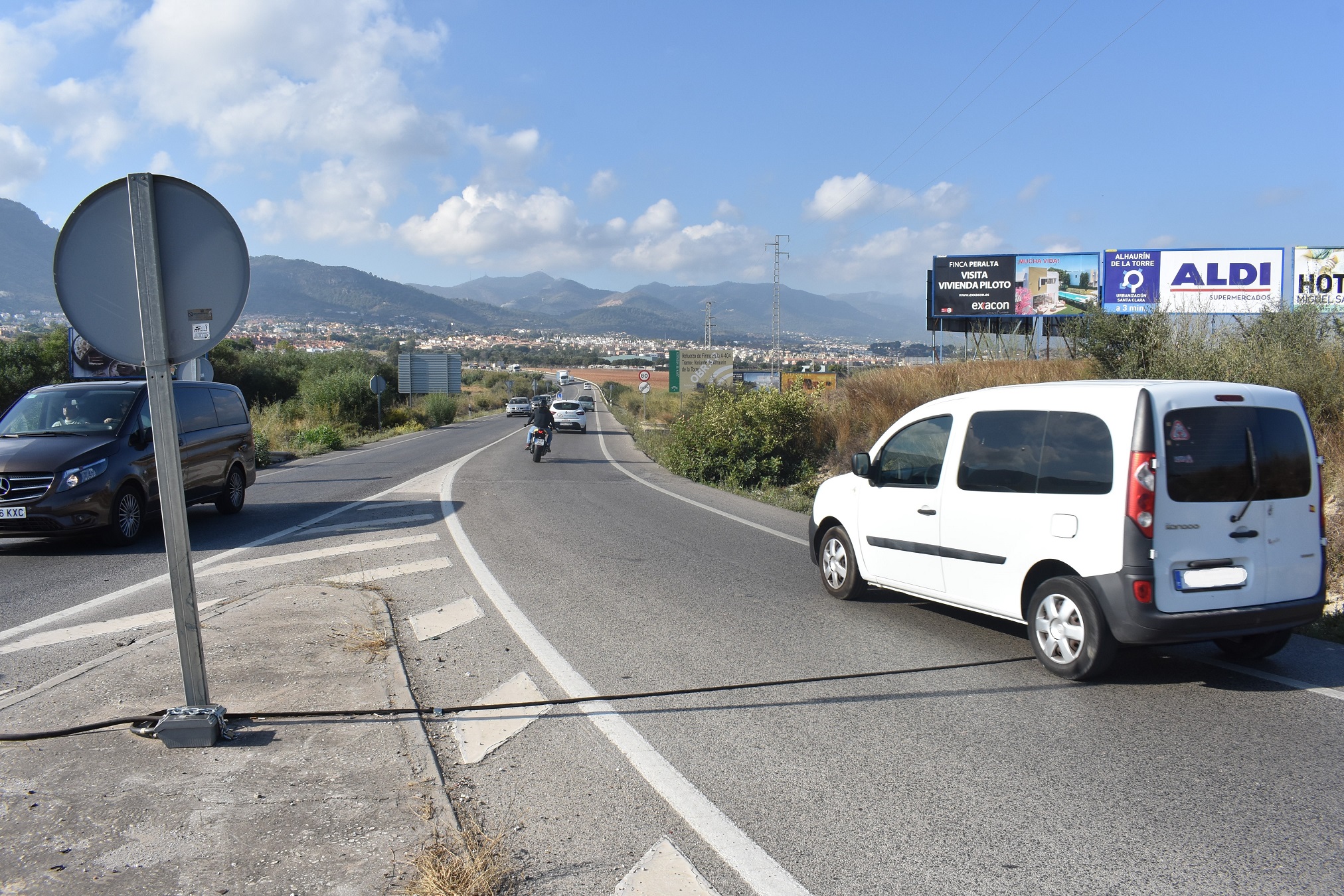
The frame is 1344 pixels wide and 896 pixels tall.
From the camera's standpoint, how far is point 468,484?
17562mm

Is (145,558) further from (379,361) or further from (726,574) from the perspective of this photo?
(379,361)

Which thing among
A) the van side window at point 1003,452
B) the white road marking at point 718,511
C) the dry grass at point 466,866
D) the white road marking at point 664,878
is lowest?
the white road marking at point 718,511

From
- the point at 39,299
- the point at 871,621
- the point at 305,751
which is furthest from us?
the point at 39,299

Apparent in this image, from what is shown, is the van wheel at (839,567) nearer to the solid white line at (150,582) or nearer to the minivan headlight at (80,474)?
the solid white line at (150,582)

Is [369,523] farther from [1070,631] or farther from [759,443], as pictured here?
[1070,631]

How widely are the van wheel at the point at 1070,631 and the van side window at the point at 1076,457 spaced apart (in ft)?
1.81

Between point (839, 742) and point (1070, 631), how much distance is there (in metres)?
1.85

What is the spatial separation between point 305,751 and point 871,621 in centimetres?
423

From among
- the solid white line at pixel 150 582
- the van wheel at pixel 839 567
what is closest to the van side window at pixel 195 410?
the solid white line at pixel 150 582

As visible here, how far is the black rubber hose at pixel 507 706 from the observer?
14.5ft

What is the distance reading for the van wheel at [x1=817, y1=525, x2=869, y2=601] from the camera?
7453 millimetres

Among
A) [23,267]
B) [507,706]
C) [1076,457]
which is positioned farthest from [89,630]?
[23,267]

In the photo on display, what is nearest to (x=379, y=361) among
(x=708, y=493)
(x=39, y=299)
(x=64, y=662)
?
(x=708, y=493)

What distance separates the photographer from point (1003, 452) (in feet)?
20.0
